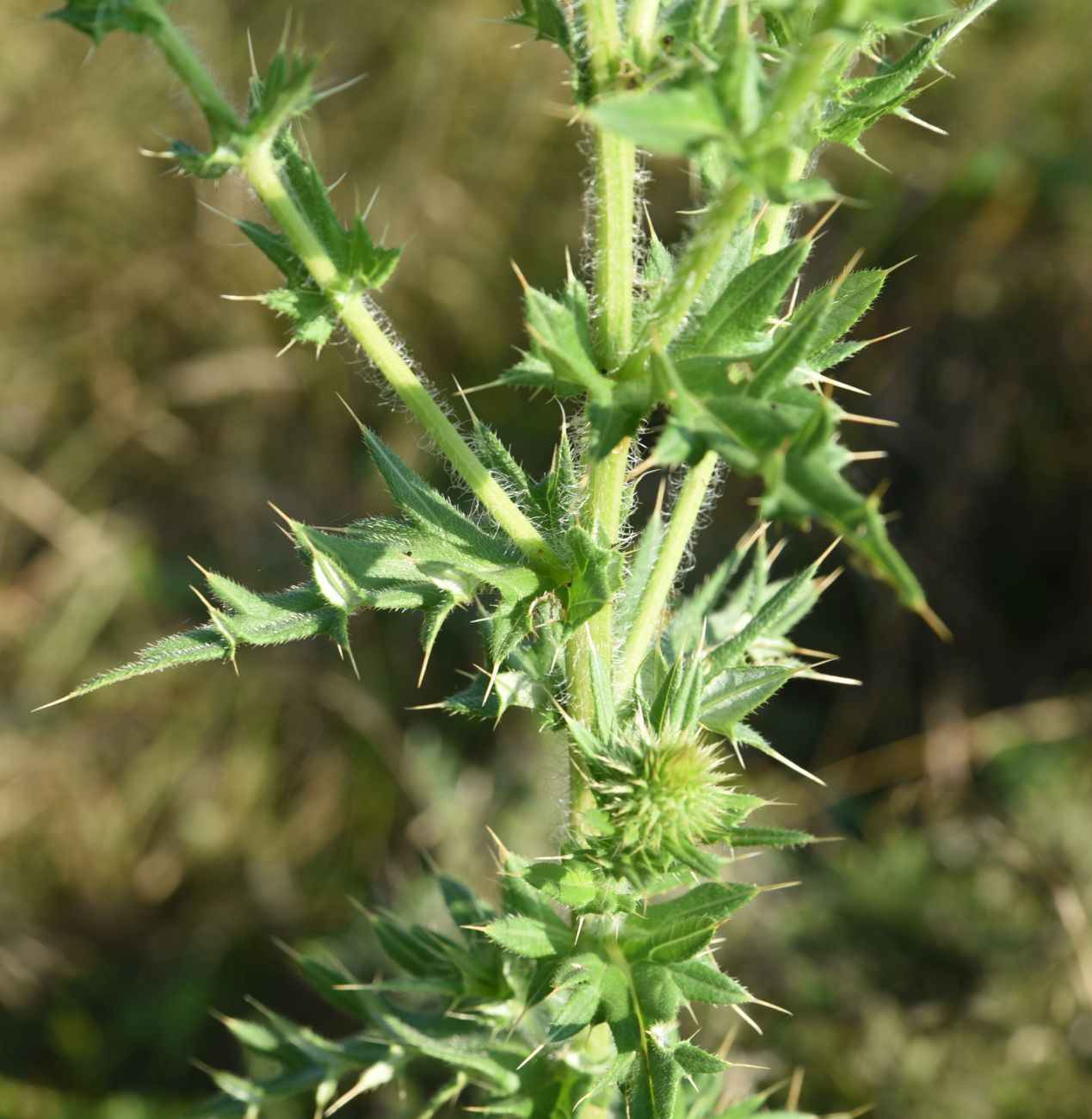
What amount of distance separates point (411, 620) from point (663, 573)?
14.1 feet

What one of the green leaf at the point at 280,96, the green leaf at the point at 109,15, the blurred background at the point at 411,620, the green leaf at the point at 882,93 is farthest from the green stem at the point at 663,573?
the blurred background at the point at 411,620

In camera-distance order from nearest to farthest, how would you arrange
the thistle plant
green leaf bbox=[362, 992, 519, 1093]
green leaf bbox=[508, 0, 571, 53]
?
the thistle plant
green leaf bbox=[508, 0, 571, 53]
green leaf bbox=[362, 992, 519, 1093]

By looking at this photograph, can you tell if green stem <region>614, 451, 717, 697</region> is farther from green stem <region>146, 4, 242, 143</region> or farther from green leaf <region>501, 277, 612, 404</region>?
green stem <region>146, 4, 242, 143</region>

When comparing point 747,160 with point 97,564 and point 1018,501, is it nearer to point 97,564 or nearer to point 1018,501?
point 1018,501

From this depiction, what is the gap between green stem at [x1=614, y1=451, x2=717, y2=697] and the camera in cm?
185

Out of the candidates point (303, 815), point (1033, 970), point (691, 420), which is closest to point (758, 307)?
point (691, 420)

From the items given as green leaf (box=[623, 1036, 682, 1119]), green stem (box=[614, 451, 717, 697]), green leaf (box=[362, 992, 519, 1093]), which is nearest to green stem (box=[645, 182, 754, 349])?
green stem (box=[614, 451, 717, 697])

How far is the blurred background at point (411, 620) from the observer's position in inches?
172

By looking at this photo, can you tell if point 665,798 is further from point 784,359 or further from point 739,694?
point 784,359

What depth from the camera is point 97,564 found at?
594 centimetres

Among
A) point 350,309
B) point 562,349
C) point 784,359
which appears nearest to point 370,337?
point 350,309

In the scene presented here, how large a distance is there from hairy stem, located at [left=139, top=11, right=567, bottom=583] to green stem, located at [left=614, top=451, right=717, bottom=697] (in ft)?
0.75

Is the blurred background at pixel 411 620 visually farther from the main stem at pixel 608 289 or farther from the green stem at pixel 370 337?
the green stem at pixel 370 337

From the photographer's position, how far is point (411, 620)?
20.0ft
